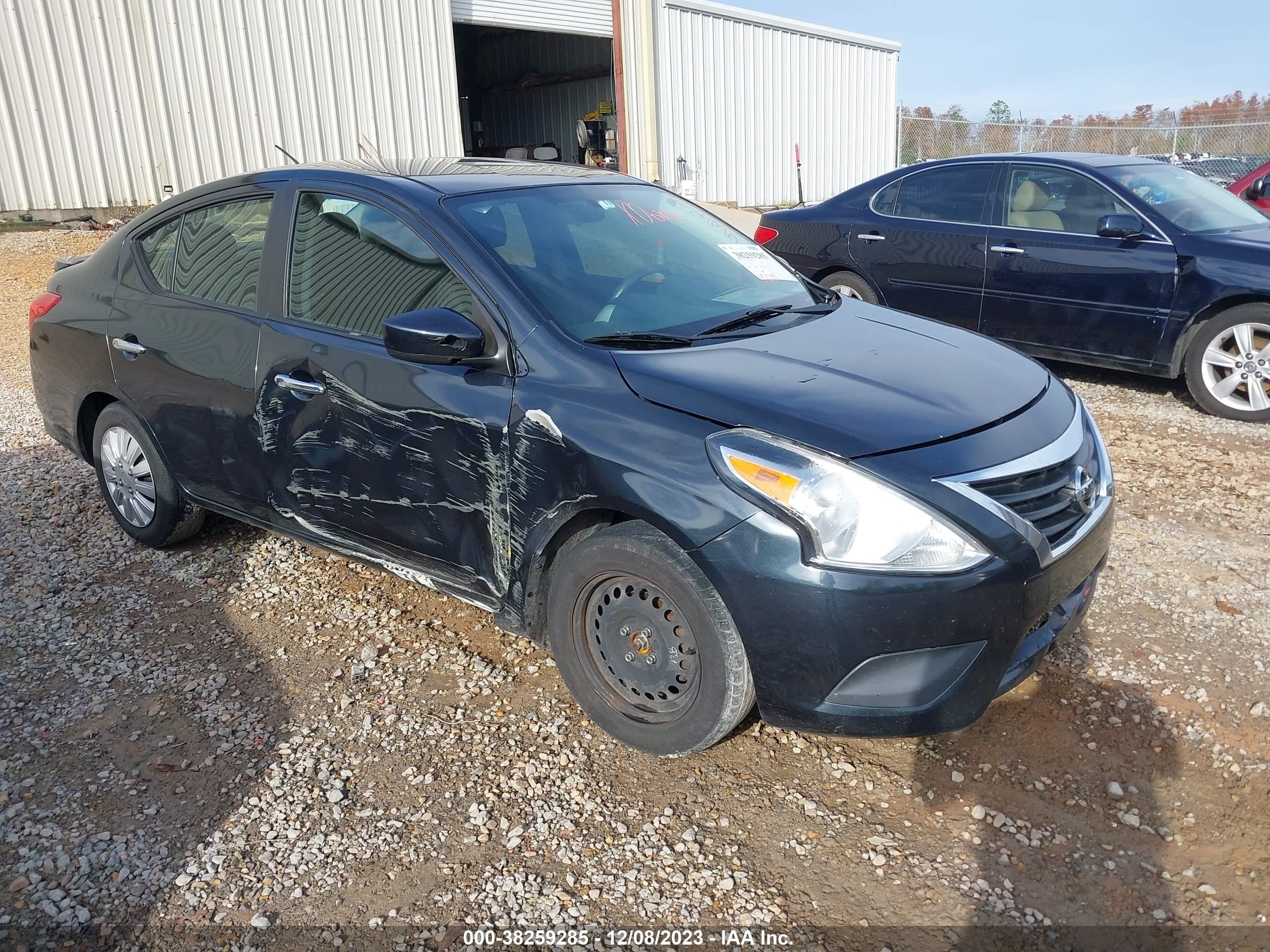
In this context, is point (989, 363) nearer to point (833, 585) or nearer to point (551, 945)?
point (833, 585)

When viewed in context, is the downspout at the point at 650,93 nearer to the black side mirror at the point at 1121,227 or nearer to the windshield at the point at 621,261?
the black side mirror at the point at 1121,227

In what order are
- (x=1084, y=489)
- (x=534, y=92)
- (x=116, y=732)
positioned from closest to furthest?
(x=1084, y=489)
(x=116, y=732)
(x=534, y=92)

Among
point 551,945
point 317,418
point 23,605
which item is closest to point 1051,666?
point 551,945

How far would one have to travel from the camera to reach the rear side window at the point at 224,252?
3.65m

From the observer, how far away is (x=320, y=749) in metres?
3.02

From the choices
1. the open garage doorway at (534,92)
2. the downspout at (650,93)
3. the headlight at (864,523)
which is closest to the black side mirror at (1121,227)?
the headlight at (864,523)

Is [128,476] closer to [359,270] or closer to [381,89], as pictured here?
[359,270]

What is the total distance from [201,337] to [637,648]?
7.24 ft

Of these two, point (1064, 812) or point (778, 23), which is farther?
point (778, 23)

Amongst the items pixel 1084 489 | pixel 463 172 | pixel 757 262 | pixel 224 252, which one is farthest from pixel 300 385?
pixel 1084 489

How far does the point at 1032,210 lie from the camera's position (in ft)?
22.0

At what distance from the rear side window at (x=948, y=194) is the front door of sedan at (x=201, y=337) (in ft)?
16.6

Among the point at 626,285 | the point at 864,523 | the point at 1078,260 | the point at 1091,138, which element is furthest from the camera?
the point at 1091,138

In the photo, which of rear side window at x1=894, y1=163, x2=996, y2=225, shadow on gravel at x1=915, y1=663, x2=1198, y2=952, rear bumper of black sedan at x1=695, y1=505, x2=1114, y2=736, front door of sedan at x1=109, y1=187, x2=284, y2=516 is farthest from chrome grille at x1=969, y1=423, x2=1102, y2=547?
rear side window at x1=894, y1=163, x2=996, y2=225
